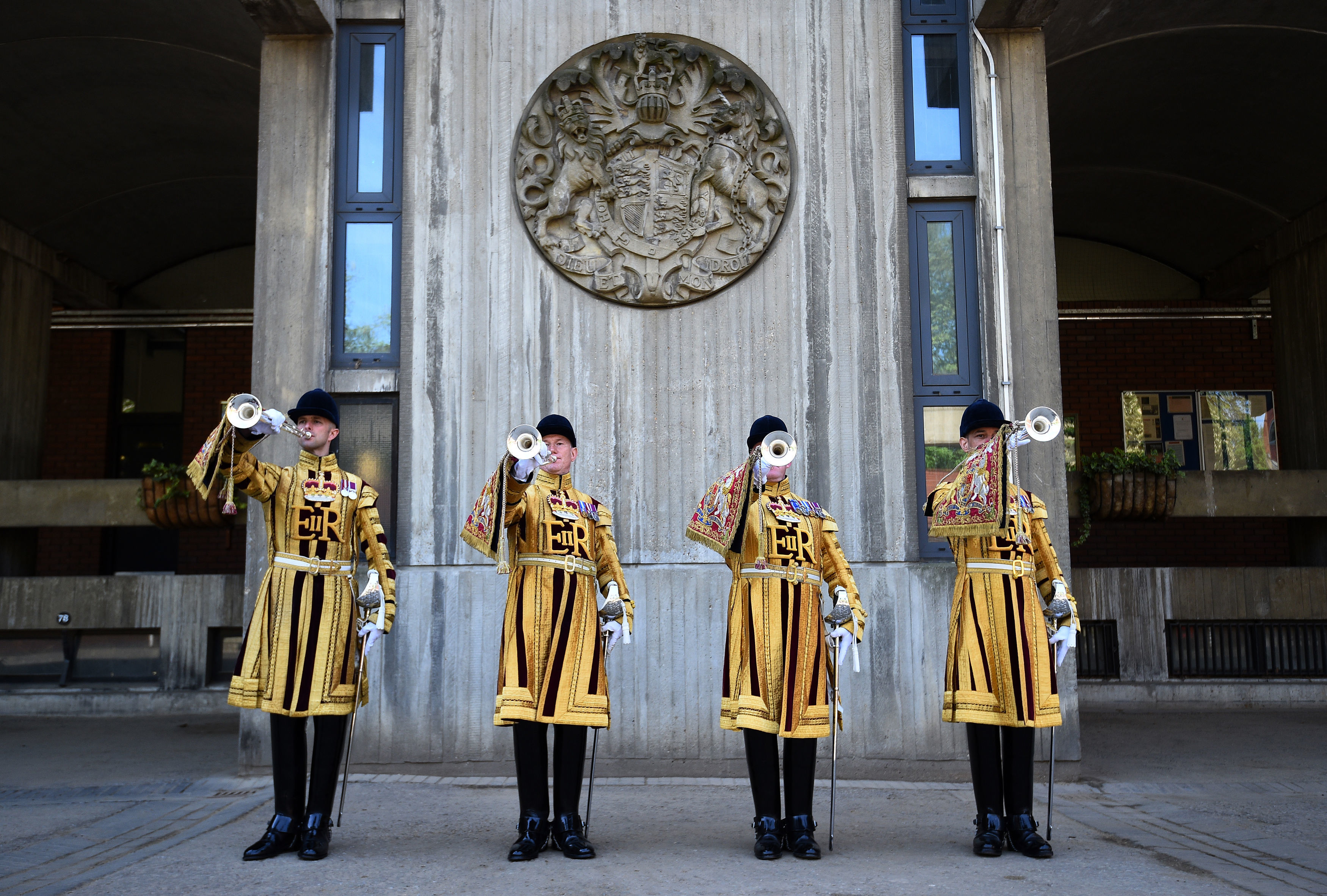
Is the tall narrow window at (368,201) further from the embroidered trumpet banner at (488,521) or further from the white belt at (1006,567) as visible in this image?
the white belt at (1006,567)

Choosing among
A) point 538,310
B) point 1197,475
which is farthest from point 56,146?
point 1197,475

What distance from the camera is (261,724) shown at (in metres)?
6.17

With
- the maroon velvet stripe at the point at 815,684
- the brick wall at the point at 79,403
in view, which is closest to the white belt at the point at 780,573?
the maroon velvet stripe at the point at 815,684

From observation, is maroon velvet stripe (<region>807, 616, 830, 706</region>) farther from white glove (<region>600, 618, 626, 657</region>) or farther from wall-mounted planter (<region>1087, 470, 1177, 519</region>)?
wall-mounted planter (<region>1087, 470, 1177, 519</region>)

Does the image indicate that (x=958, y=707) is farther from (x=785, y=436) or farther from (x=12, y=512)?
(x=12, y=512)

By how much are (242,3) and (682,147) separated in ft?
8.66

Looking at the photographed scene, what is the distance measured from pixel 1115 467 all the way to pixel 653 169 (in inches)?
185

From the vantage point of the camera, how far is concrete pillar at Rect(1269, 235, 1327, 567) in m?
10.1

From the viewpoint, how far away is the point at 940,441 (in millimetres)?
6453

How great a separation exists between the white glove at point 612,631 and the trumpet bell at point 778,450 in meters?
0.93

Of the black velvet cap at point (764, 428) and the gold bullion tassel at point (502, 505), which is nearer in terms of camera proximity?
the gold bullion tassel at point (502, 505)

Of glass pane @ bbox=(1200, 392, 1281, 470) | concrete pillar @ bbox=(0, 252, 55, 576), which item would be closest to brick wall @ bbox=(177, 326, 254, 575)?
concrete pillar @ bbox=(0, 252, 55, 576)

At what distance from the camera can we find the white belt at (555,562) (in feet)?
15.0

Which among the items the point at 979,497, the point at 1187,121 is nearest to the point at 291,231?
the point at 979,497
